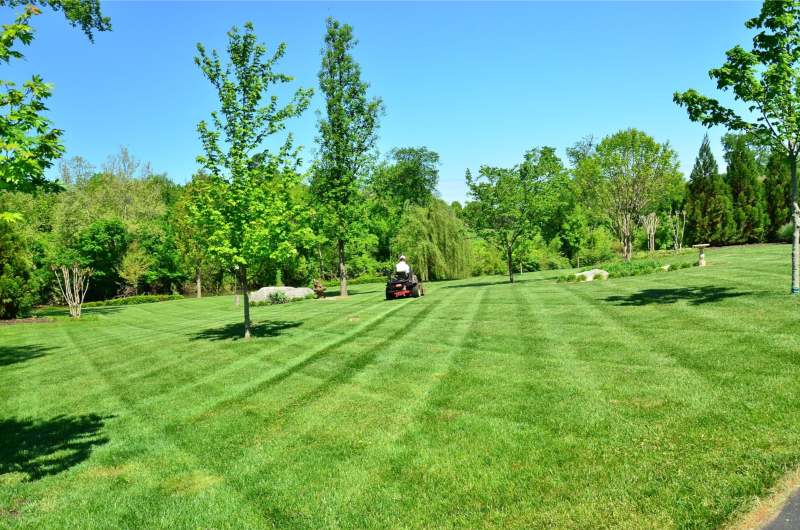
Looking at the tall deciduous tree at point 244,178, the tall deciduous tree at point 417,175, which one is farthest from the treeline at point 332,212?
the tall deciduous tree at point 417,175

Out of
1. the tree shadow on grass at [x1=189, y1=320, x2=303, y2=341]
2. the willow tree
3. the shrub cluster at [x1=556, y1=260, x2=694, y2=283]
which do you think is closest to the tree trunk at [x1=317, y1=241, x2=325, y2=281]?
the willow tree

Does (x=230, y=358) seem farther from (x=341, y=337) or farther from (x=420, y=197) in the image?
(x=420, y=197)

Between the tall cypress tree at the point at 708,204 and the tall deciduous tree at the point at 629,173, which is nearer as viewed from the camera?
the tall deciduous tree at the point at 629,173

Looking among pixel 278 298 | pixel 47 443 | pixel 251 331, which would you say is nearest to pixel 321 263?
pixel 278 298

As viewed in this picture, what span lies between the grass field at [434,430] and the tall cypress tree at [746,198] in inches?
1136

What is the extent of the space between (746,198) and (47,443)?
41.4 metres

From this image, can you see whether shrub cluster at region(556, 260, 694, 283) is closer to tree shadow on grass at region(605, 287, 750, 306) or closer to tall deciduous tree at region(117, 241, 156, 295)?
tree shadow on grass at region(605, 287, 750, 306)

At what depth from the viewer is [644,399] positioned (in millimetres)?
5027

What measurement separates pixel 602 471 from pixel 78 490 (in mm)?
4687

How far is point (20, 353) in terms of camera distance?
12266 mm

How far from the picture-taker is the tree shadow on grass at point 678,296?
34.3 ft

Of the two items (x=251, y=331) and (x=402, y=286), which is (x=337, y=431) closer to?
(x=251, y=331)

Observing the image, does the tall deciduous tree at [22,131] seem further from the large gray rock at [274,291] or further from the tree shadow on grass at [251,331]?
the large gray rock at [274,291]

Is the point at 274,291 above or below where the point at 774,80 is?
below
